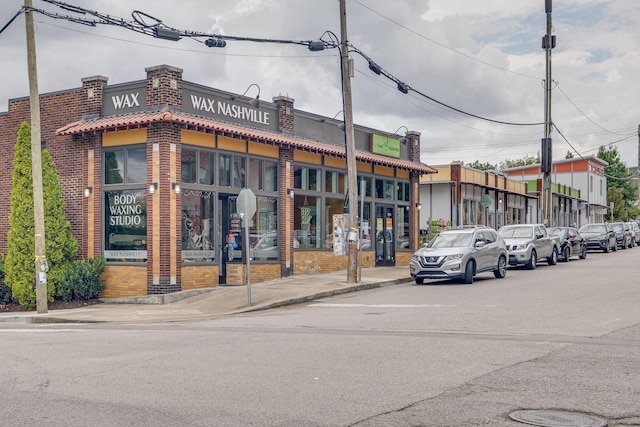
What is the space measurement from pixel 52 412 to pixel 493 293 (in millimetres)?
13358

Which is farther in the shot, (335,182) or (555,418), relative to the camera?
(335,182)

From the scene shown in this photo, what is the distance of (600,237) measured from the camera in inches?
1599

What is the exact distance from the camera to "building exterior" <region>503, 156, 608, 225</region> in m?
68.7

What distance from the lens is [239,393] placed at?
746 centimetres

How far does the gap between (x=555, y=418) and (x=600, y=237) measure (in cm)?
3669

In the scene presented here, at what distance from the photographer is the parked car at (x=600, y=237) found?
40.7m

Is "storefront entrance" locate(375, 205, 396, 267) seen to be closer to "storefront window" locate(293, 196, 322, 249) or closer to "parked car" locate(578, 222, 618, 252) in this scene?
"storefront window" locate(293, 196, 322, 249)

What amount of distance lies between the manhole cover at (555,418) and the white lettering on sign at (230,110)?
15893 mm

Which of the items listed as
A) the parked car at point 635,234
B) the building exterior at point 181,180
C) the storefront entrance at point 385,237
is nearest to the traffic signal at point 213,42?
the building exterior at point 181,180

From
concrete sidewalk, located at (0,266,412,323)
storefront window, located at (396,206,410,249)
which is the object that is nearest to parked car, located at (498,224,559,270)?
storefront window, located at (396,206,410,249)

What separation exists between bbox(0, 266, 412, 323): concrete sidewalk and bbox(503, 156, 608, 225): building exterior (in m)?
48.3

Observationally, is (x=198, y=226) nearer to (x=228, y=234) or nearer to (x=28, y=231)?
(x=228, y=234)

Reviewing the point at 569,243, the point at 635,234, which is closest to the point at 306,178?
the point at 569,243

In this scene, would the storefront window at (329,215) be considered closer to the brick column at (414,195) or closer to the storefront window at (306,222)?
the storefront window at (306,222)
